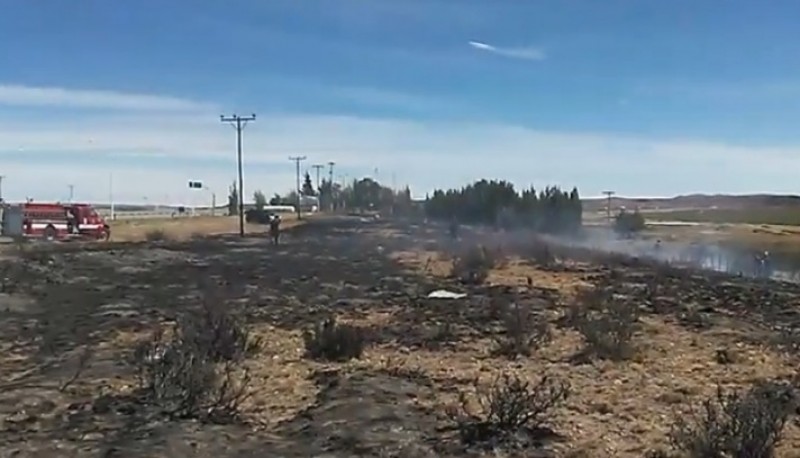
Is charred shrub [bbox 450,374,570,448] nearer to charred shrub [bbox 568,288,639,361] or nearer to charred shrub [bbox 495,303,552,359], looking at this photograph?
charred shrub [bbox 495,303,552,359]

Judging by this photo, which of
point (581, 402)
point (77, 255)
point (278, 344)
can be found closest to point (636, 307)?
point (278, 344)

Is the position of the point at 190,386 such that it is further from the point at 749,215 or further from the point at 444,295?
the point at 749,215

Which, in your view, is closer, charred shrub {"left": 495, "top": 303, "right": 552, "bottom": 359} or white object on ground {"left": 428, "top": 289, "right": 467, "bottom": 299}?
charred shrub {"left": 495, "top": 303, "right": 552, "bottom": 359}

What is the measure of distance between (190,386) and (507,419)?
3.16 m

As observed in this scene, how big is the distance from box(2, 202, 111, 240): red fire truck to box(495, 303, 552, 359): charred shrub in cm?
4850

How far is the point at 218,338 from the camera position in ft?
42.6

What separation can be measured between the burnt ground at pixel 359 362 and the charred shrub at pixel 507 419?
17cm

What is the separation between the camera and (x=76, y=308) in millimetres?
19203

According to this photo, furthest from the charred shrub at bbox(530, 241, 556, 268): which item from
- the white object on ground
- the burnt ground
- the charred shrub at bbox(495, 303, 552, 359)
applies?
the charred shrub at bbox(495, 303, 552, 359)

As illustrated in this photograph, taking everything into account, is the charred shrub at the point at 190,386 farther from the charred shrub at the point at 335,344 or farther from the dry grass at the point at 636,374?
the dry grass at the point at 636,374

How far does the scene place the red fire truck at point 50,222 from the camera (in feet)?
197

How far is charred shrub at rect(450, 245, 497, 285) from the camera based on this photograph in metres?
29.1

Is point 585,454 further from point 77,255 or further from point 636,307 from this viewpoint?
point 77,255

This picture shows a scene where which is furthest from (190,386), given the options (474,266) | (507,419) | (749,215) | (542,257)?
(749,215)
